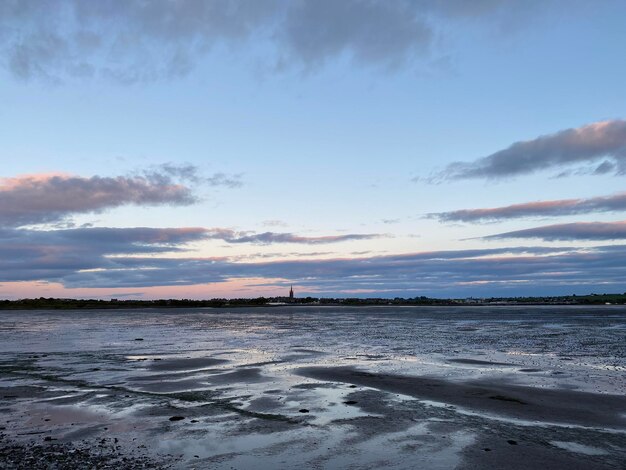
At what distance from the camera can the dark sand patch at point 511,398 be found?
48.3 ft

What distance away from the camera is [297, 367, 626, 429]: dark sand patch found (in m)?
14.7

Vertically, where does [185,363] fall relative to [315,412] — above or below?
below

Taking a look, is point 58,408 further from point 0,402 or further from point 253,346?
point 253,346

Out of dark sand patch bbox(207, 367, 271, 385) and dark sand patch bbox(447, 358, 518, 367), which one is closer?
dark sand patch bbox(207, 367, 271, 385)

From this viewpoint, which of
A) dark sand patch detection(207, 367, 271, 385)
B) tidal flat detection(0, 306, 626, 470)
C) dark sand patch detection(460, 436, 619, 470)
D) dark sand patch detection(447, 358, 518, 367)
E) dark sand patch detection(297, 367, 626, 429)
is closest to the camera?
dark sand patch detection(460, 436, 619, 470)

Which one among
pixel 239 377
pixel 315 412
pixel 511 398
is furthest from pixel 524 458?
pixel 239 377

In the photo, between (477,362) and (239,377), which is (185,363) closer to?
(239,377)


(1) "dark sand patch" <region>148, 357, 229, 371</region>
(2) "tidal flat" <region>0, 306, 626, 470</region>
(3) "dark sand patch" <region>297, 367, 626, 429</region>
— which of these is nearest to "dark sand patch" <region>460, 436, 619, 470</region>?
(2) "tidal flat" <region>0, 306, 626, 470</region>

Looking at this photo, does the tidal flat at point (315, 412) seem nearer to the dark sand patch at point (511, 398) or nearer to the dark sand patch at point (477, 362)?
the dark sand patch at point (511, 398)

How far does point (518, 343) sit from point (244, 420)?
30.7m

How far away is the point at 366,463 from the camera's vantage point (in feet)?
34.1

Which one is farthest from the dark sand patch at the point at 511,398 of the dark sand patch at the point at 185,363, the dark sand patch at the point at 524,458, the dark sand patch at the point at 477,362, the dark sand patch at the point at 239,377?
the dark sand patch at the point at 185,363

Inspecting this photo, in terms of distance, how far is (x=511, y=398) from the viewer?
17.4m

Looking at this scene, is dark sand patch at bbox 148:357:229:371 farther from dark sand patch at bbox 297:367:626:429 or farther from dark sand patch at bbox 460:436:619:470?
dark sand patch at bbox 460:436:619:470
